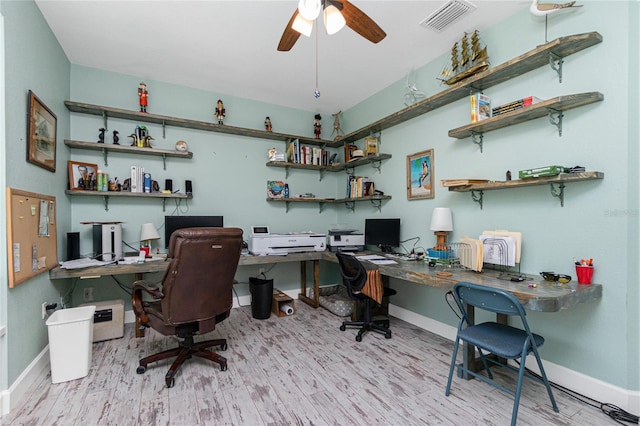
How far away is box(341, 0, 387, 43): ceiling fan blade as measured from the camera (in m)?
1.65

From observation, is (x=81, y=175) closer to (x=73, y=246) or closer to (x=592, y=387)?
(x=73, y=246)

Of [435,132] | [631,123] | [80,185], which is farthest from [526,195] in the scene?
[80,185]

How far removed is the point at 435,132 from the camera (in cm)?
292

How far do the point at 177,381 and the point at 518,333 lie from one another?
2.30 meters

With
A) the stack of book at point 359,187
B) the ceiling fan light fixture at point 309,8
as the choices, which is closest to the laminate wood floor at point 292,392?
the stack of book at point 359,187

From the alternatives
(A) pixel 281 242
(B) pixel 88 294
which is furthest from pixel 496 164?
(B) pixel 88 294

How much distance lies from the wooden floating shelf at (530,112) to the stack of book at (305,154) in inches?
78.5

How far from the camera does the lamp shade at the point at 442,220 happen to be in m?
2.63

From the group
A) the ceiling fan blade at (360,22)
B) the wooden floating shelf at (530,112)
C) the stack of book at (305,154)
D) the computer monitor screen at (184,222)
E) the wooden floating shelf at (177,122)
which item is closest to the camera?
the ceiling fan blade at (360,22)

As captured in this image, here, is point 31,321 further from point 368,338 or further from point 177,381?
point 368,338

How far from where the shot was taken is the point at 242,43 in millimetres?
2639

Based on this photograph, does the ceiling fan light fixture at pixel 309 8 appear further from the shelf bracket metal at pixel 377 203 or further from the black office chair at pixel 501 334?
the shelf bracket metal at pixel 377 203

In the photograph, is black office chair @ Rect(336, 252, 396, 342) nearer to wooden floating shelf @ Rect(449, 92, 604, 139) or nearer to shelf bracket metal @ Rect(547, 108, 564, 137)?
Answer: wooden floating shelf @ Rect(449, 92, 604, 139)

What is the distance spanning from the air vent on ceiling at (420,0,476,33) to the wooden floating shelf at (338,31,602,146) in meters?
0.48
